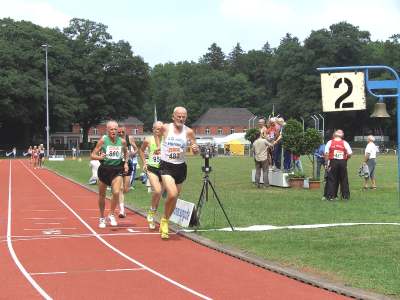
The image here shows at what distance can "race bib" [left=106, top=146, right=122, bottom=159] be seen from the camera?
12.5 meters

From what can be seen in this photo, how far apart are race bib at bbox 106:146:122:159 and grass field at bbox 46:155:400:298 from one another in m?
2.21

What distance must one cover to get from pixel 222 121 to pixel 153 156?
134 meters

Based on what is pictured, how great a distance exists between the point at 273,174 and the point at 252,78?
14459 cm

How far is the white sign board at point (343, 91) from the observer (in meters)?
9.96

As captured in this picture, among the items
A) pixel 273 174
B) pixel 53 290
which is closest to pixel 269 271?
pixel 53 290

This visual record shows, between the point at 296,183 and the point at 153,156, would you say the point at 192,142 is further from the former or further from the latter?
the point at 296,183

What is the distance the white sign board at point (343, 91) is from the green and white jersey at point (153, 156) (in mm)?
3484

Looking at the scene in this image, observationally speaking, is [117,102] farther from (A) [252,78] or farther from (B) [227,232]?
(B) [227,232]

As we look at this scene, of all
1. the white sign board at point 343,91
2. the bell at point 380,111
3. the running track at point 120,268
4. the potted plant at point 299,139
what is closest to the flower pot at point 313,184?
the potted plant at point 299,139

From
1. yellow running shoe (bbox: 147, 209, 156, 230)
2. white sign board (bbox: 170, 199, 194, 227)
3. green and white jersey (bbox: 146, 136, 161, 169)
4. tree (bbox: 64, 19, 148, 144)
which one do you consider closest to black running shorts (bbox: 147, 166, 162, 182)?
green and white jersey (bbox: 146, 136, 161, 169)

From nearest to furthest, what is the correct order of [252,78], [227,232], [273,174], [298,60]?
1. [227,232]
2. [273,174]
3. [298,60]
4. [252,78]

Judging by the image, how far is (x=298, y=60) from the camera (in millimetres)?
104812

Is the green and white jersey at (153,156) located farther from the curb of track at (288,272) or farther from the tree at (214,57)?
the tree at (214,57)

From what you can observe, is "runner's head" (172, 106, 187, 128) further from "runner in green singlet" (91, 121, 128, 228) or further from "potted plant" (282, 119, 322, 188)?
"potted plant" (282, 119, 322, 188)
